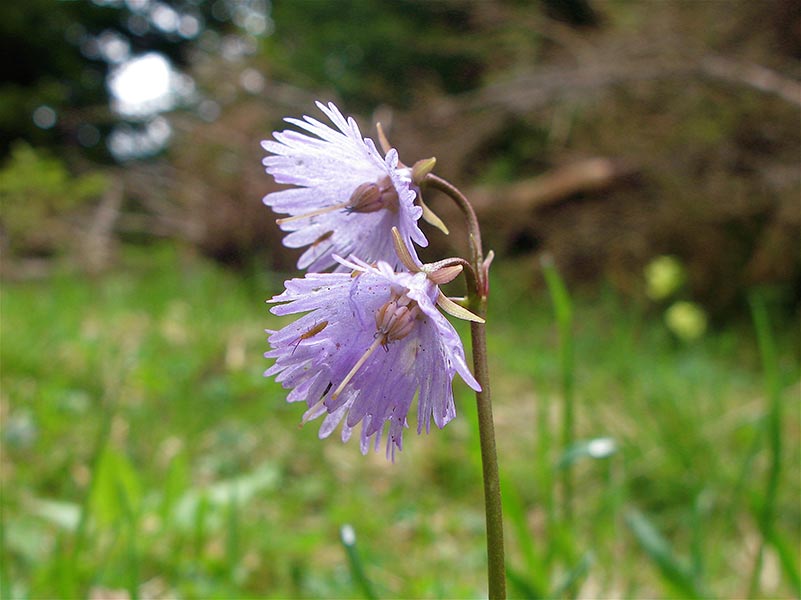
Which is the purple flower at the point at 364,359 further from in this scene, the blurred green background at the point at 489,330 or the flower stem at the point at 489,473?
the blurred green background at the point at 489,330

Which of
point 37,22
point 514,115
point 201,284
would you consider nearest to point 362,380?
point 201,284

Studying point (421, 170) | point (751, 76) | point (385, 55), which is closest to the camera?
point (421, 170)

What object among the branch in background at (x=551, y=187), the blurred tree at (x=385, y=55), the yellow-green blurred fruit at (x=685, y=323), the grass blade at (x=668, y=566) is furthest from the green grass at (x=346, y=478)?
the blurred tree at (x=385, y=55)

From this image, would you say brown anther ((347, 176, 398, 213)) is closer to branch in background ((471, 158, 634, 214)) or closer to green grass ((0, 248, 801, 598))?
green grass ((0, 248, 801, 598))

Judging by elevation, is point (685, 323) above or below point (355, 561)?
below

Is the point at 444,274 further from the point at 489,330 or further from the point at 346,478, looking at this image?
the point at 489,330

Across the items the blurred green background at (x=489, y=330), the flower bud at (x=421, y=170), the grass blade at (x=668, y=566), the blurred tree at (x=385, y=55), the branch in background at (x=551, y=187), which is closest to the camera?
the flower bud at (x=421, y=170)

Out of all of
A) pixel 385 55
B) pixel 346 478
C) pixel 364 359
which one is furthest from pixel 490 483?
pixel 385 55
